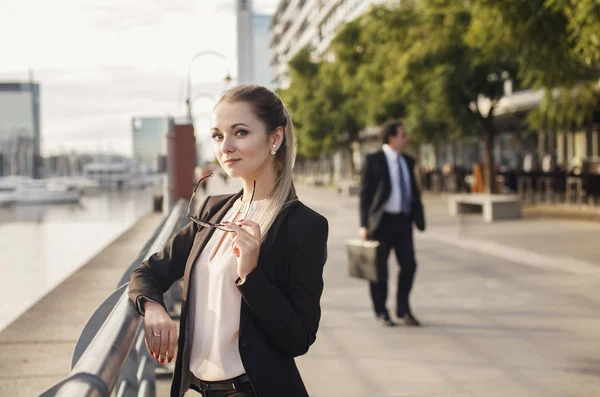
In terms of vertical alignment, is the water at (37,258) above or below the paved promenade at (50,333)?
below

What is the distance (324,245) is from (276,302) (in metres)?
0.24

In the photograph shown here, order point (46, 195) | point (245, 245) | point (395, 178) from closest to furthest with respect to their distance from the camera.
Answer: point (245, 245), point (395, 178), point (46, 195)

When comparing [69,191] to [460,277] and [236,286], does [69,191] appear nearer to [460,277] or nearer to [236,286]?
[460,277]

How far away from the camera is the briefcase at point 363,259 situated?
7852 millimetres

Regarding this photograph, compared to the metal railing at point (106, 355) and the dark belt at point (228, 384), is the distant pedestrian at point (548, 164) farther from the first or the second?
the dark belt at point (228, 384)

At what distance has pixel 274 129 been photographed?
2441 millimetres

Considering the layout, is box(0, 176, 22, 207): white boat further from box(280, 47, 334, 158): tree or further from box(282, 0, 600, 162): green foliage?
box(282, 0, 600, 162): green foliage

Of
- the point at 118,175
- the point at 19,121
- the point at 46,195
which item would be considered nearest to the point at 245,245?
the point at 46,195

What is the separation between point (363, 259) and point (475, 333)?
1.23 meters

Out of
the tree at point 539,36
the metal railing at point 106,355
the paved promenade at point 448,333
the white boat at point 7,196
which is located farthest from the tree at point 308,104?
the metal railing at point 106,355

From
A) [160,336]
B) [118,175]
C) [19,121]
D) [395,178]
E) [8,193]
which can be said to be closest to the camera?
[160,336]

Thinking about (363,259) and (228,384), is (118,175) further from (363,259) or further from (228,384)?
(228,384)

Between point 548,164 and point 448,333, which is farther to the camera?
point 548,164

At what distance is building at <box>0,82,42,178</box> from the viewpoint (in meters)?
138
